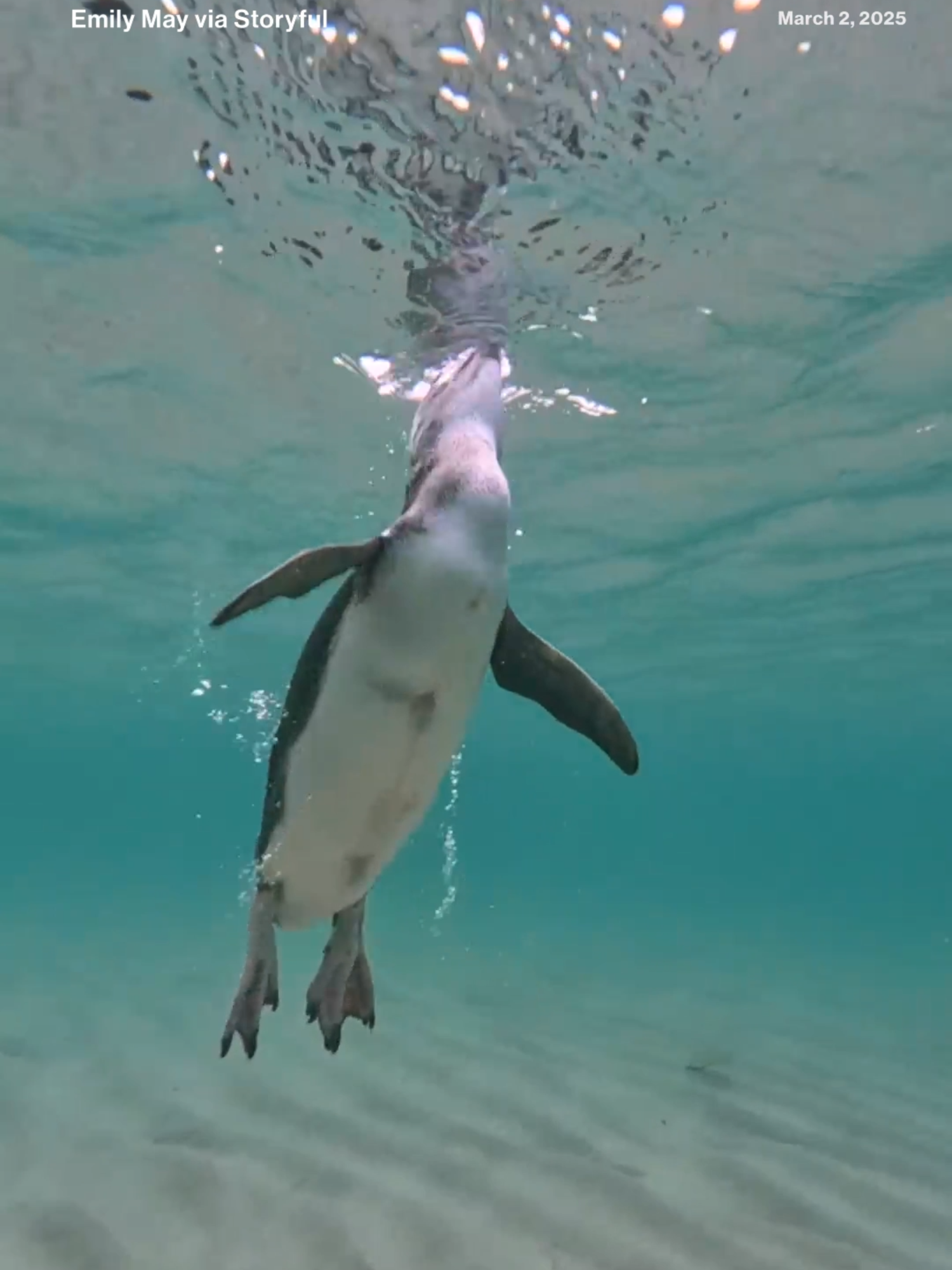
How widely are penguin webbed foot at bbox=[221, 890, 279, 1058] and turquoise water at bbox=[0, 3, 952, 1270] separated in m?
1.87

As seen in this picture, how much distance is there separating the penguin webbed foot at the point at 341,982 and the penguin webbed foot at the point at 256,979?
0.19 meters

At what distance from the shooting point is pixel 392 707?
371cm

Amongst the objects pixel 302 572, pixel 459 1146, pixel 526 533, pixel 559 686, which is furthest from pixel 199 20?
pixel 526 533

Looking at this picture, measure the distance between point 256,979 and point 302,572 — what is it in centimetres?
184

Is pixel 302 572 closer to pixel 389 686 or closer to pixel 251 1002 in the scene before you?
pixel 389 686

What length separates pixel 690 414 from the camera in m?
14.5

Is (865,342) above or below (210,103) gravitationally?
above

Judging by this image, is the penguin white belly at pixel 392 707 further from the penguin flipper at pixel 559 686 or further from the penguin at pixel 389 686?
the penguin flipper at pixel 559 686

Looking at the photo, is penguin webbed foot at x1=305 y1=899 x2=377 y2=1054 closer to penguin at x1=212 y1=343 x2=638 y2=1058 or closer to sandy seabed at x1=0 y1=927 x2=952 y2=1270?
penguin at x1=212 y1=343 x2=638 y2=1058

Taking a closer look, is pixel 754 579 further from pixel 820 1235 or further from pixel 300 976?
pixel 820 1235

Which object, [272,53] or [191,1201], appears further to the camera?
[272,53]

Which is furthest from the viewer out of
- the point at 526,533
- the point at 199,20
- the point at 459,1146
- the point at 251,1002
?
the point at 526,533

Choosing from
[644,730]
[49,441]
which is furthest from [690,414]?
[644,730]

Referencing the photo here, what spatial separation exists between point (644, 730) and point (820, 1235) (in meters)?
50.3
